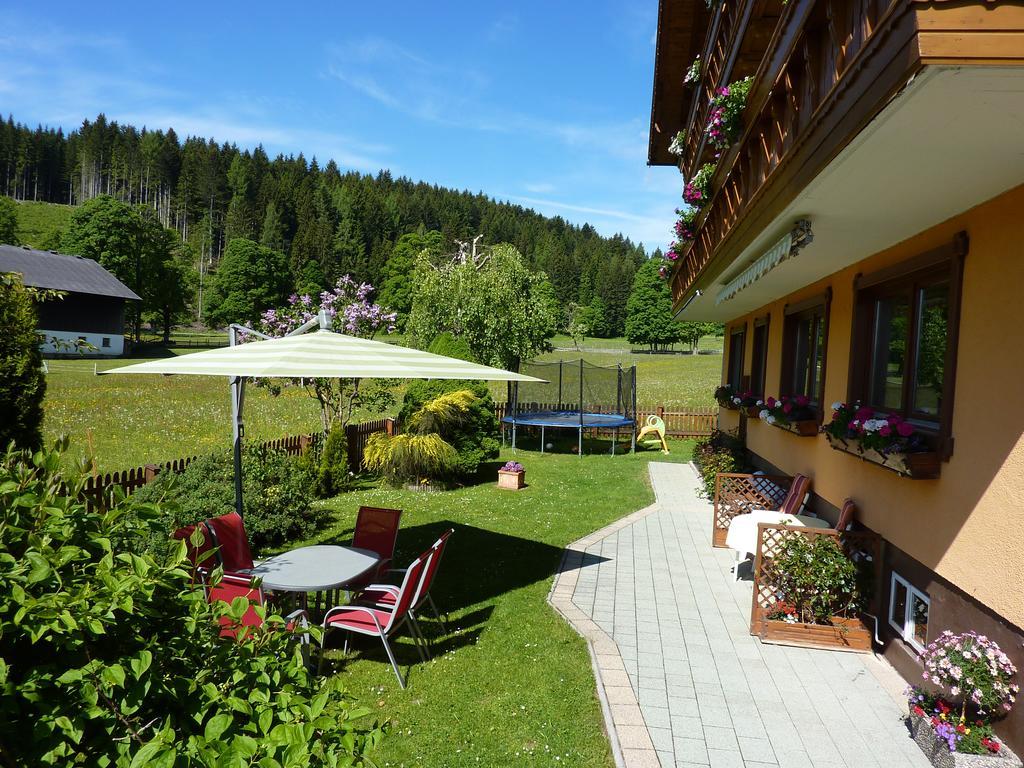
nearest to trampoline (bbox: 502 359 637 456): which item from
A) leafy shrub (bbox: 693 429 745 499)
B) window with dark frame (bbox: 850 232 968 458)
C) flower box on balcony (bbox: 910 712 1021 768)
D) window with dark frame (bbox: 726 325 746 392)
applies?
window with dark frame (bbox: 726 325 746 392)

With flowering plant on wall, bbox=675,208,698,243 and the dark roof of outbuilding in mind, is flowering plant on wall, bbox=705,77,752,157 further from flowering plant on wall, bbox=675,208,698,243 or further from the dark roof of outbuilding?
the dark roof of outbuilding

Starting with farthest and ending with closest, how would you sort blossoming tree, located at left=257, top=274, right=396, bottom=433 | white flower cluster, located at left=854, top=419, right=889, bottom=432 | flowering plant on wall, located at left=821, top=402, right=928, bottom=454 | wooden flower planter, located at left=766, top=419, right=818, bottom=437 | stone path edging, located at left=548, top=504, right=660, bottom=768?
1. blossoming tree, located at left=257, top=274, right=396, bottom=433
2. wooden flower planter, located at left=766, top=419, right=818, bottom=437
3. white flower cluster, located at left=854, top=419, right=889, bottom=432
4. flowering plant on wall, located at left=821, top=402, right=928, bottom=454
5. stone path edging, located at left=548, top=504, right=660, bottom=768

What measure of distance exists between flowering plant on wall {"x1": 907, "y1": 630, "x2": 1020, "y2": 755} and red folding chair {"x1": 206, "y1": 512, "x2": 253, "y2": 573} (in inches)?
195

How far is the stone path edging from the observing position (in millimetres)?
3736

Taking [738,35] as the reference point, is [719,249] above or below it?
below

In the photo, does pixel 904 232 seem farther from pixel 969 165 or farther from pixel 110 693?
pixel 110 693

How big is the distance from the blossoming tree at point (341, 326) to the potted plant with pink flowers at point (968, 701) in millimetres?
10710

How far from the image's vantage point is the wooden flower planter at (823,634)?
520cm

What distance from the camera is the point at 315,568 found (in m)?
5.17

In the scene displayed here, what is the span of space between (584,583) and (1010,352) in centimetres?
450

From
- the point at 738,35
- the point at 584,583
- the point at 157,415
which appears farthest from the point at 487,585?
the point at 157,415

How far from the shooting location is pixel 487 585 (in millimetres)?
6707

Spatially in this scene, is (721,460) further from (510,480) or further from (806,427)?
(806,427)

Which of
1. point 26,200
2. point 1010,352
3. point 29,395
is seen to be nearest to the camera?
point 1010,352
